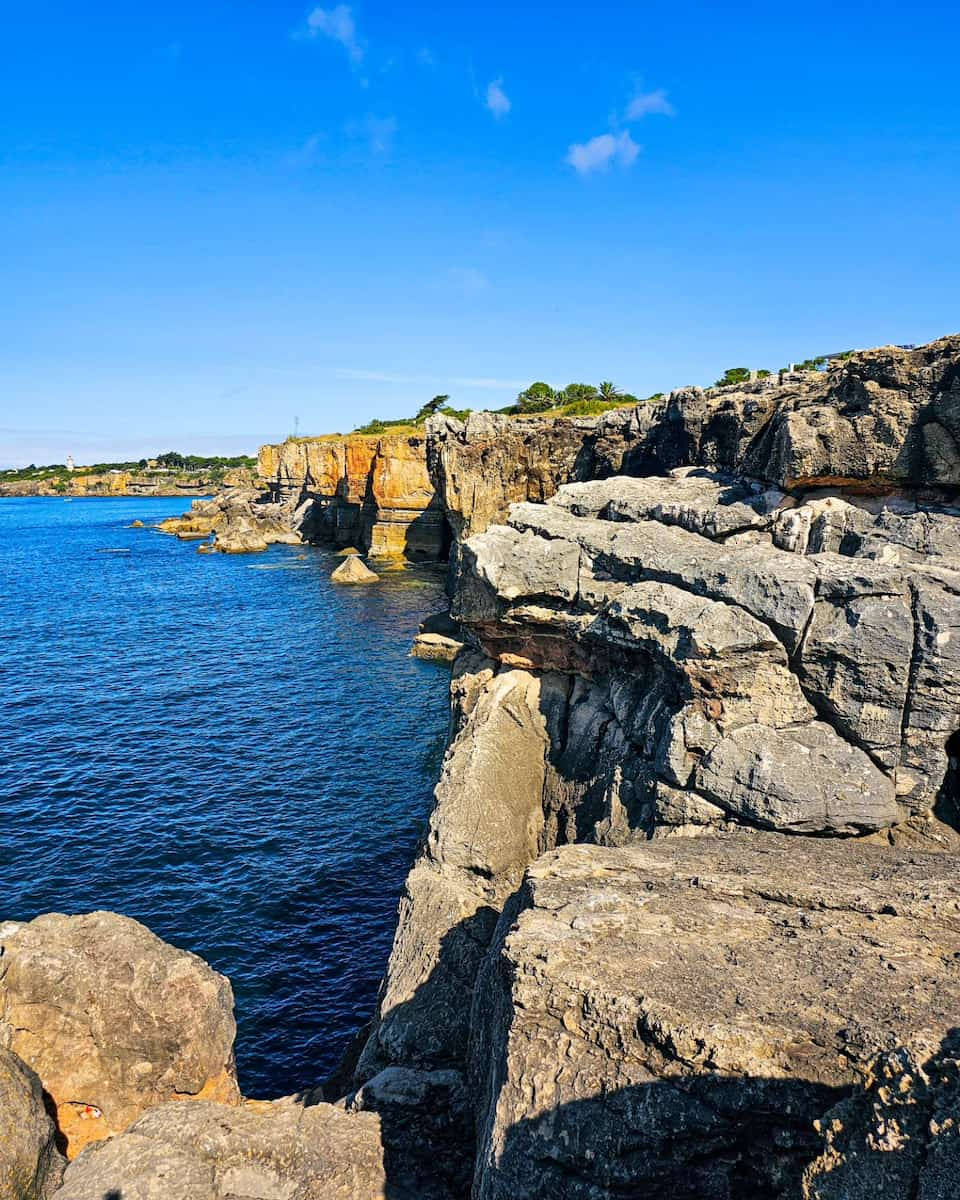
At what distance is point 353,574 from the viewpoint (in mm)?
94500

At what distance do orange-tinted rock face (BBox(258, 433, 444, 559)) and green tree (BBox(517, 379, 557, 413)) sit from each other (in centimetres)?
1923

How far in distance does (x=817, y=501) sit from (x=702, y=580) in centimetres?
648

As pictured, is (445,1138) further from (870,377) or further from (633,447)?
(633,447)

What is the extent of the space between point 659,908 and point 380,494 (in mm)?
96502

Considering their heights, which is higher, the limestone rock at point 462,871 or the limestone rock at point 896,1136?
the limestone rock at point 896,1136

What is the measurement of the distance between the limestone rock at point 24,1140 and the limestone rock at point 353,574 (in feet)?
258

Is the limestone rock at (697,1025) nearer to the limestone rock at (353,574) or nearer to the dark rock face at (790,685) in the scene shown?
the dark rock face at (790,685)

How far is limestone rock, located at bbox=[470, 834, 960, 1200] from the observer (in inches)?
414

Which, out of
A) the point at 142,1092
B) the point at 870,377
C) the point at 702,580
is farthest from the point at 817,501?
the point at 142,1092

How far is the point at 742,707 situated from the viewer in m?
20.5

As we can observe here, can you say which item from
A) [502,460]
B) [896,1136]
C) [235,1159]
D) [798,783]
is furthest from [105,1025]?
[502,460]

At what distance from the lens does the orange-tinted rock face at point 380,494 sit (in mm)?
104044

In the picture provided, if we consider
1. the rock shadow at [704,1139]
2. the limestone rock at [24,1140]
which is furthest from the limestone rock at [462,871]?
the rock shadow at [704,1139]

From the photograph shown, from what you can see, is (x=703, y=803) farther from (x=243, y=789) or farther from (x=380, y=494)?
(x=380, y=494)
